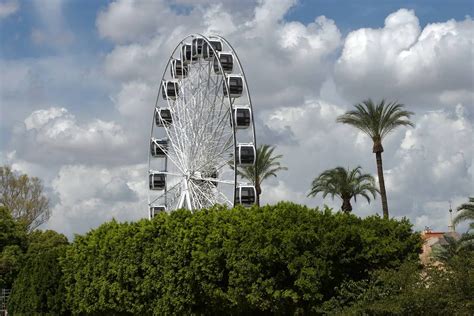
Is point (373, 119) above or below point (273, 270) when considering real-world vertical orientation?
above

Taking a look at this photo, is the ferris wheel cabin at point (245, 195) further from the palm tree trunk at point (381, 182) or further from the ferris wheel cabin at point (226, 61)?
the palm tree trunk at point (381, 182)

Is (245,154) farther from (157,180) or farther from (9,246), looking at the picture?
(9,246)

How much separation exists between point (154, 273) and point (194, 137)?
14196 mm

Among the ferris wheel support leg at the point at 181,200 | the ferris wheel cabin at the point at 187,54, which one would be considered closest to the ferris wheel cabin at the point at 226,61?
the ferris wheel cabin at the point at 187,54

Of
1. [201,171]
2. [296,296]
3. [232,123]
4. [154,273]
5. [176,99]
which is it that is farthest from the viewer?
[176,99]

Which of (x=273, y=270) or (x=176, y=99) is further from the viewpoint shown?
(x=176, y=99)

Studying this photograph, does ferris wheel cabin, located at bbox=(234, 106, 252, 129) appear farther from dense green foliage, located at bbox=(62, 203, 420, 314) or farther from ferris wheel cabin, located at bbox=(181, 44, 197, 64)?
dense green foliage, located at bbox=(62, 203, 420, 314)

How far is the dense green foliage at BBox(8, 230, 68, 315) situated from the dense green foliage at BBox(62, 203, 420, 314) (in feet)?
29.9

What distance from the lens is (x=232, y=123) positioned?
44250mm

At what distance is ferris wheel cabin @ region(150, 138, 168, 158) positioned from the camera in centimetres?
5378

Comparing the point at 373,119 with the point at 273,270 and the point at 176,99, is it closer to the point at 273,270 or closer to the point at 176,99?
the point at 176,99

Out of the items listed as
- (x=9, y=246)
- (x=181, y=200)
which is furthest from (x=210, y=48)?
(x=9, y=246)

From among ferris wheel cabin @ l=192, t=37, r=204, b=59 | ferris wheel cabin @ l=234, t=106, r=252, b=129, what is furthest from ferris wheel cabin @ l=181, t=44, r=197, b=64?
ferris wheel cabin @ l=234, t=106, r=252, b=129

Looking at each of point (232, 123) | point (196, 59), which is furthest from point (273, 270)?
point (196, 59)
